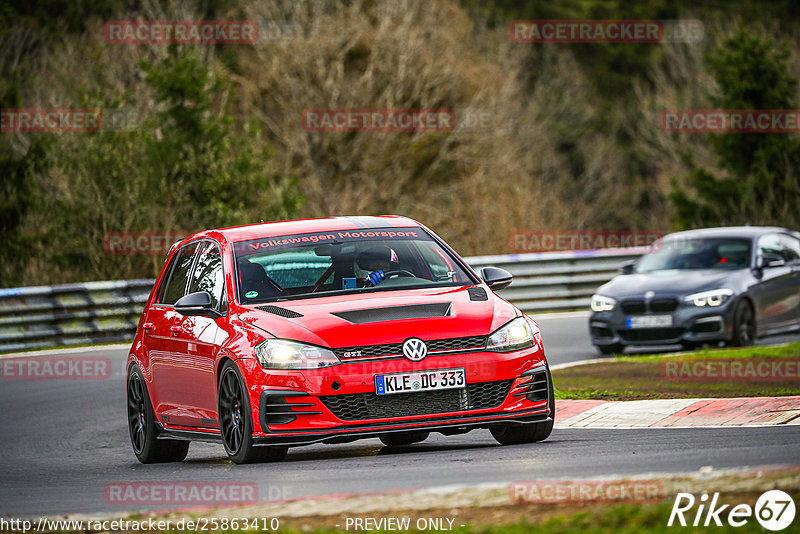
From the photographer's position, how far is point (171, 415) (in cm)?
1083

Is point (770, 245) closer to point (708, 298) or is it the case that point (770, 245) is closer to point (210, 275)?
point (708, 298)

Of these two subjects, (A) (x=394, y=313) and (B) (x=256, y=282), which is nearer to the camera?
(A) (x=394, y=313)

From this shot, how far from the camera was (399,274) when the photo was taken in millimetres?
10500

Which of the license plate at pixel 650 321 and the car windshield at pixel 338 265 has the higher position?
the car windshield at pixel 338 265

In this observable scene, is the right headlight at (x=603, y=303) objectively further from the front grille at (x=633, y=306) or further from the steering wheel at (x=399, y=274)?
the steering wheel at (x=399, y=274)

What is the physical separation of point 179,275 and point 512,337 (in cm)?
311

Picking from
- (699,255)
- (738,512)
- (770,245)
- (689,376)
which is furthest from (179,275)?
(770,245)

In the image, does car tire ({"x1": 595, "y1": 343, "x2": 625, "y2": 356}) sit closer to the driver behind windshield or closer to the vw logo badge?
the driver behind windshield

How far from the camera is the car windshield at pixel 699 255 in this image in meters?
19.1

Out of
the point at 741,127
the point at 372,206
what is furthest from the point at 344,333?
the point at 372,206

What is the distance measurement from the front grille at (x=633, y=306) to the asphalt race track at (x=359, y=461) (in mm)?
6683

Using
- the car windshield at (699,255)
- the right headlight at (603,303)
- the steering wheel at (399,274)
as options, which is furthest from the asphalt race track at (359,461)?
the car windshield at (699,255)

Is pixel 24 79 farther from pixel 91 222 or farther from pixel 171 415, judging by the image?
pixel 171 415

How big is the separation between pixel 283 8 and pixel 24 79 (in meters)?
8.87
